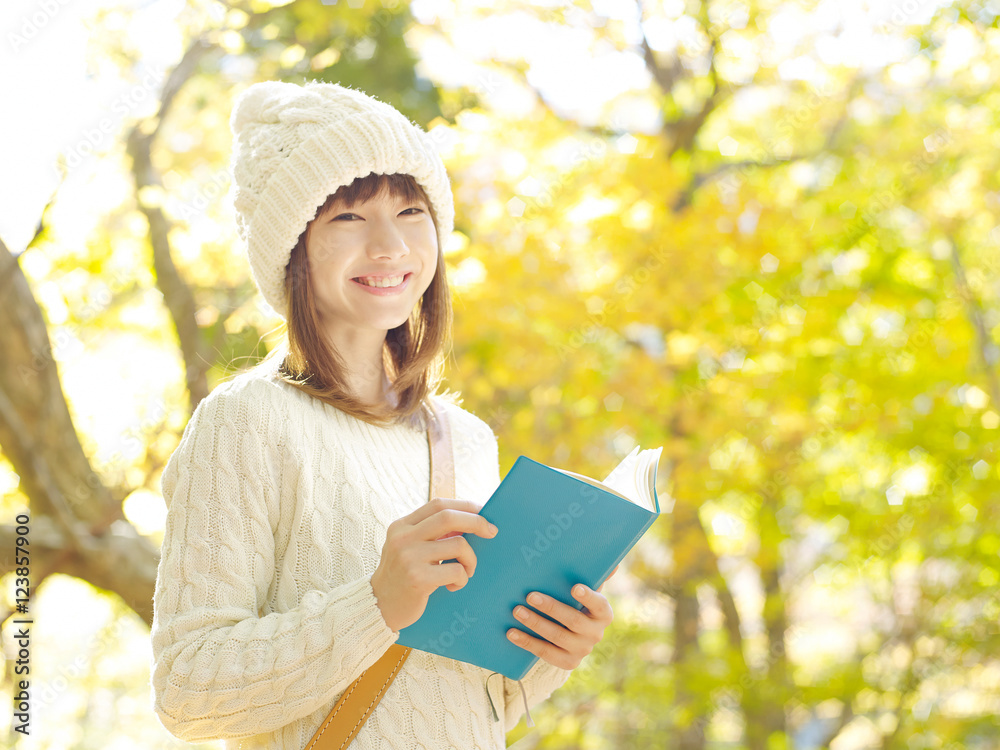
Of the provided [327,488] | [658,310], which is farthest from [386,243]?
[658,310]

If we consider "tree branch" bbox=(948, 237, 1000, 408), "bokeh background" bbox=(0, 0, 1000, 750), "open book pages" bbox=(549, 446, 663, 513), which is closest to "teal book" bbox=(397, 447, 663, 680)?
"open book pages" bbox=(549, 446, 663, 513)

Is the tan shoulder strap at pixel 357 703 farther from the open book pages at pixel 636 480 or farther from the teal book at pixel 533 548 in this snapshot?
the open book pages at pixel 636 480

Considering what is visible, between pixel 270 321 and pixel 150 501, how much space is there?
3.21 feet

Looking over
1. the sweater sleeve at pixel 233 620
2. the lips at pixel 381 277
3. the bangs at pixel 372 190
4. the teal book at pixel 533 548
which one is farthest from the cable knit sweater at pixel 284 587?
the bangs at pixel 372 190

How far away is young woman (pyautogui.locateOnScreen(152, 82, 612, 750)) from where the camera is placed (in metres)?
1.06

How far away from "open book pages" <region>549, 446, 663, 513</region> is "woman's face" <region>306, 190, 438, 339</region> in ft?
1.41

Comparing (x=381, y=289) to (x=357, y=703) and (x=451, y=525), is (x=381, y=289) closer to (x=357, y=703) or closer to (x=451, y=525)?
(x=451, y=525)

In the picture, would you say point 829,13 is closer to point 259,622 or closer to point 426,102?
point 426,102

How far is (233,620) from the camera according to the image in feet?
3.60

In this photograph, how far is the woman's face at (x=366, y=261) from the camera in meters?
1.35

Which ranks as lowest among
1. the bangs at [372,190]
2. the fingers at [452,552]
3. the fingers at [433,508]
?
the fingers at [452,552]

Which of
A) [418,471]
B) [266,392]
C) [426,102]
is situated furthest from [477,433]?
[426,102]

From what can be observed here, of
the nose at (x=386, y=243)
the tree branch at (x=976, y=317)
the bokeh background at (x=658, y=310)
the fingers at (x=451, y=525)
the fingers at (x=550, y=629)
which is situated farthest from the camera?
the tree branch at (x=976, y=317)

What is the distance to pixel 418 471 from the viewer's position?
1.43 m
